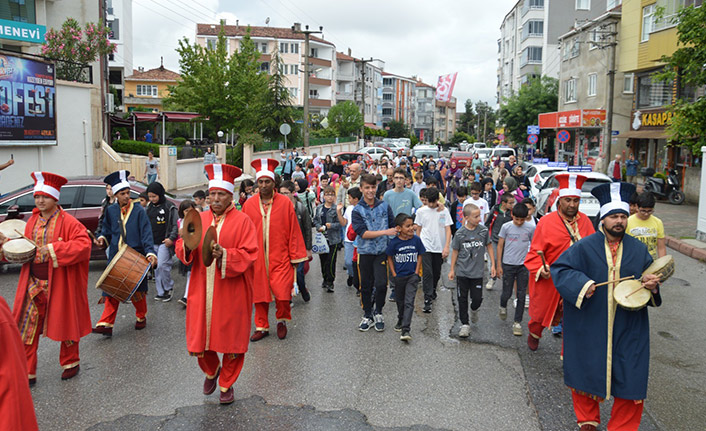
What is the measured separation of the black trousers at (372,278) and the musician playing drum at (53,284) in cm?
311

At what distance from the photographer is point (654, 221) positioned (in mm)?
7617

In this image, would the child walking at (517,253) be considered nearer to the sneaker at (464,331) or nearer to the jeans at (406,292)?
the sneaker at (464,331)

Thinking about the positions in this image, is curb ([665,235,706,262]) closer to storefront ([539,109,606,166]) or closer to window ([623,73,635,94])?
storefront ([539,109,606,166])

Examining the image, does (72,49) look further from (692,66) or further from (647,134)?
(647,134)

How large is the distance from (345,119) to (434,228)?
2174 inches

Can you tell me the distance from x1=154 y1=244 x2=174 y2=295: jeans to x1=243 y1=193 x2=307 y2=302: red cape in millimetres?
2377

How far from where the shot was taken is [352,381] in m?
5.95

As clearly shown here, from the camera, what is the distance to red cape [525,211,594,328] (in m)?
6.30

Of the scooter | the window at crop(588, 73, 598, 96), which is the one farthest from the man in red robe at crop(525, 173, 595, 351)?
the window at crop(588, 73, 598, 96)

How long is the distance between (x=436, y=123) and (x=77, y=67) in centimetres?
11931

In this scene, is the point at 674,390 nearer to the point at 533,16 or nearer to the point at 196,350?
the point at 196,350

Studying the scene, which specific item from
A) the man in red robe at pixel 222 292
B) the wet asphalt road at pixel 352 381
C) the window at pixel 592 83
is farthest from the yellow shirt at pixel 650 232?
the window at pixel 592 83

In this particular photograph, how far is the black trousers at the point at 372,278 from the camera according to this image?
7492 mm

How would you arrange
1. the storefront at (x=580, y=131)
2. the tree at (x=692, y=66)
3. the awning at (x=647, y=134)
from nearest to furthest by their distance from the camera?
the tree at (x=692, y=66) → the awning at (x=647, y=134) → the storefront at (x=580, y=131)
